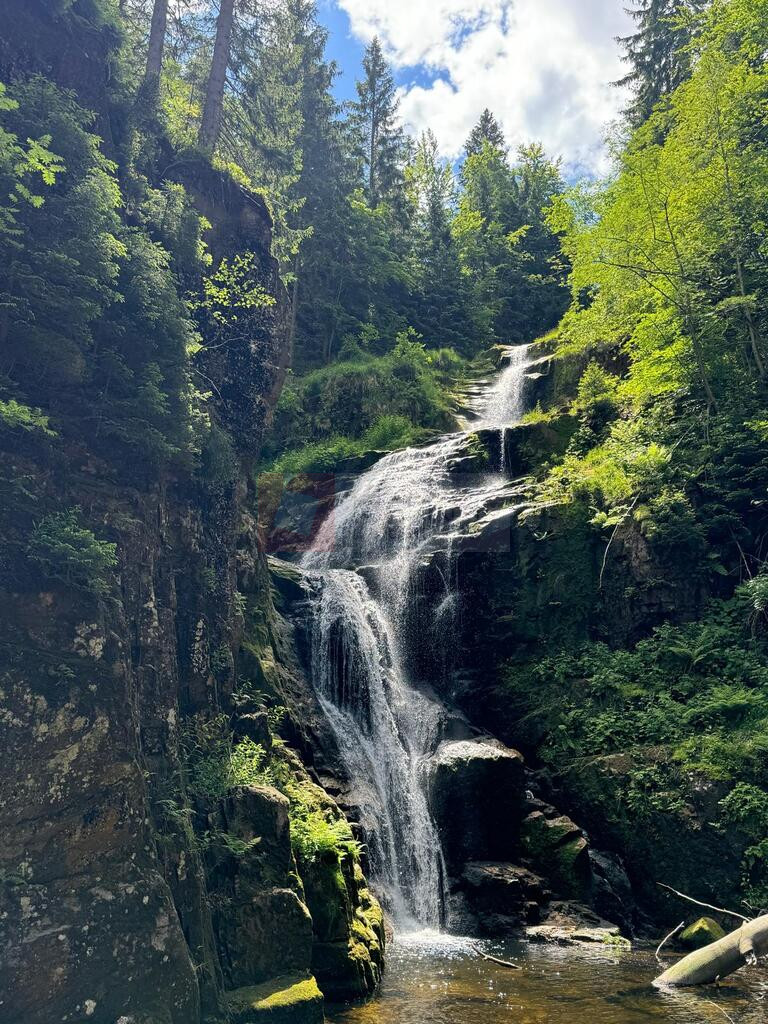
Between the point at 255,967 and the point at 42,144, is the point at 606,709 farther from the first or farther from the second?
the point at 42,144

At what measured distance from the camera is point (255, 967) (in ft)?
23.6

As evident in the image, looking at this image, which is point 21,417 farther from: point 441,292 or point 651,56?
point 651,56

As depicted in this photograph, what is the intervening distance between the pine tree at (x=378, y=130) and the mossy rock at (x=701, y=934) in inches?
1600

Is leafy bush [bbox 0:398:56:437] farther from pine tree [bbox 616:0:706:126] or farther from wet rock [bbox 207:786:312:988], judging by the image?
pine tree [bbox 616:0:706:126]

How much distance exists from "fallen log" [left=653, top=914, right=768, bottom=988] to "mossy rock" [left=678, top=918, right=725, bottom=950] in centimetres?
156

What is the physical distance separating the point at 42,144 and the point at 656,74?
3805 cm

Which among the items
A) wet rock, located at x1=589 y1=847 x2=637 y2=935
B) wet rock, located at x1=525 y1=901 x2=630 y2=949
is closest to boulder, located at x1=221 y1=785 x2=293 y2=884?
wet rock, located at x1=525 y1=901 x2=630 y2=949

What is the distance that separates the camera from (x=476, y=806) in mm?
12641

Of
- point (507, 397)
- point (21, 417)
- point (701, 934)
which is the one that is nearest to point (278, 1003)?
point (21, 417)

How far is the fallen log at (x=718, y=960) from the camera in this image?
8.38 m

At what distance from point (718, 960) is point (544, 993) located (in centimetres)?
240

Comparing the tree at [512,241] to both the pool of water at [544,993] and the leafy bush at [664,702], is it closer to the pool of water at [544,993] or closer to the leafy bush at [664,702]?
the leafy bush at [664,702]

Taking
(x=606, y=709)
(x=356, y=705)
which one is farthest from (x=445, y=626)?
(x=606, y=709)

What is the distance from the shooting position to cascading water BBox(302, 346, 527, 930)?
12.1m
